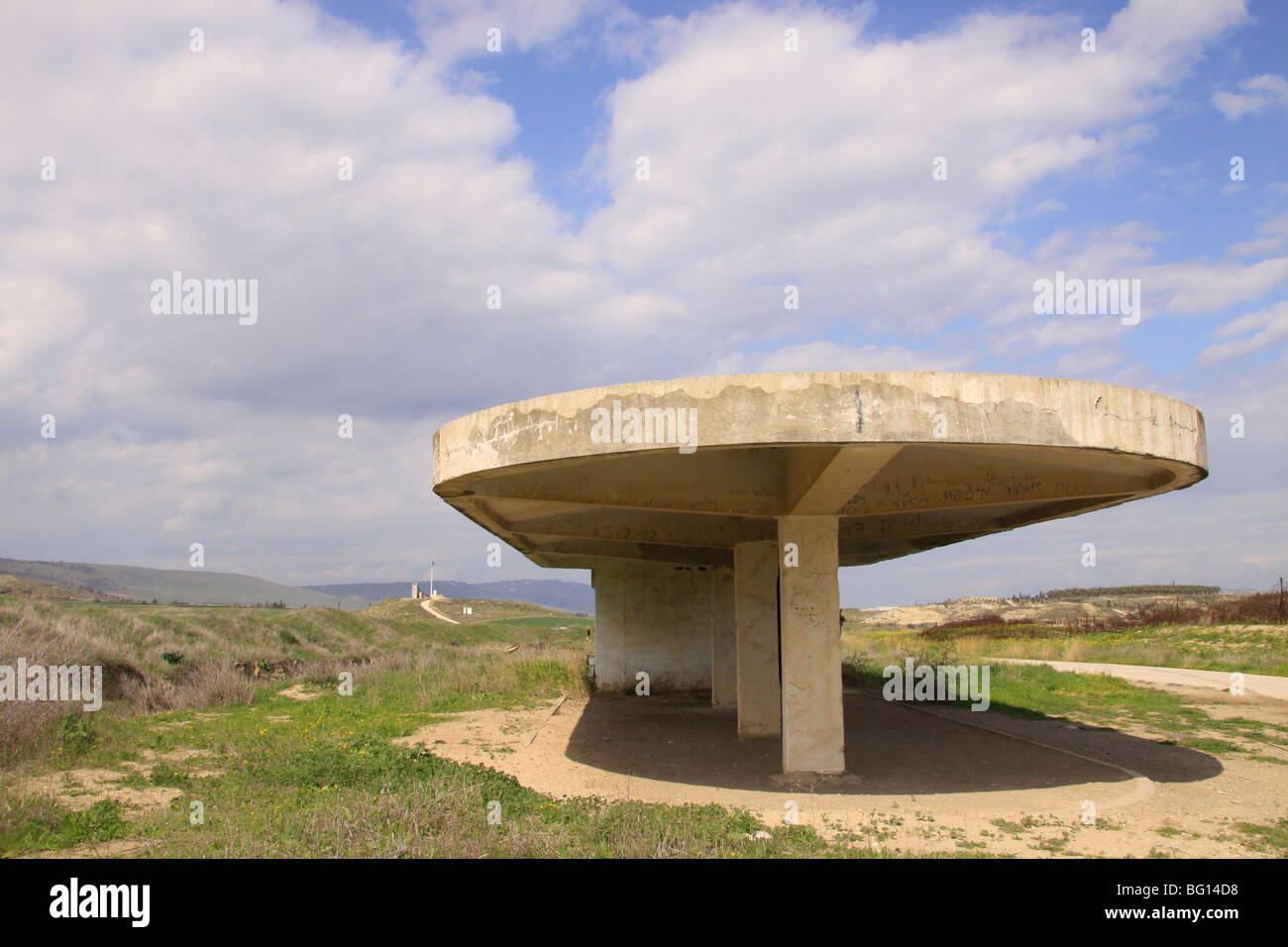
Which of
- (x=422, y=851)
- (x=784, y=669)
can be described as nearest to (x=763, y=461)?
(x=784, y=669)

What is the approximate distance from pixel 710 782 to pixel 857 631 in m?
51.2

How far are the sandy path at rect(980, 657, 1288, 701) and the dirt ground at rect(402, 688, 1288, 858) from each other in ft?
12.8

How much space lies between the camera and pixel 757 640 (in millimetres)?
13641

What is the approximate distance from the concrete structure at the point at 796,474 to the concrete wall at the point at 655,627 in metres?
2.79

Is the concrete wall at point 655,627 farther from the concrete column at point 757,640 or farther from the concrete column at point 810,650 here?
the concrete column at point 810,650

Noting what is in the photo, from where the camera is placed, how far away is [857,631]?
58.5 meters

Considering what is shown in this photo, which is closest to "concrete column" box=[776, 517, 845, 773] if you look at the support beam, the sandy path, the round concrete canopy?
the round concrete canopy

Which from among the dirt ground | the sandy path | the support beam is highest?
the support beam

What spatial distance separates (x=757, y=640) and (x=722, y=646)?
4.01 meters

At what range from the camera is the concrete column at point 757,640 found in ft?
44.4

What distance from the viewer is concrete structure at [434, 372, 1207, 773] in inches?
272

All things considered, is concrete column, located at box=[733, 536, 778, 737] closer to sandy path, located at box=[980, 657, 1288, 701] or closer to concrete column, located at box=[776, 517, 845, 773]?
concrete column, located at box=[776, 517, 845, 773]

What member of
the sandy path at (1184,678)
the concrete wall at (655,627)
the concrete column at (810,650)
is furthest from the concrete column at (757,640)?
the sandy path at (1184,678)
